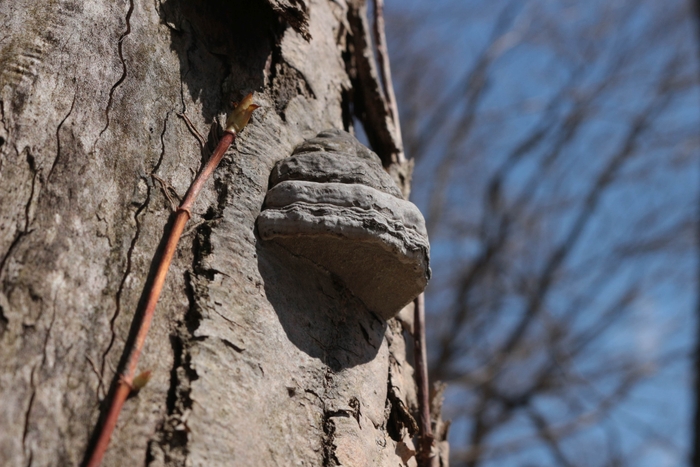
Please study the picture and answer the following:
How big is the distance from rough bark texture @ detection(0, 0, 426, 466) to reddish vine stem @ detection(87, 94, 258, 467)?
0.02 m

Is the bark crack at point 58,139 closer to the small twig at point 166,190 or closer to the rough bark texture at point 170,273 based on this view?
the rough bark texture at point 170,273

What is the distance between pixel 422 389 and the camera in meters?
1.92

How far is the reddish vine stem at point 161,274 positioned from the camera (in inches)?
38.1

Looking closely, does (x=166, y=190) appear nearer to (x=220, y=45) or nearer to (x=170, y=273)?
(x=170, y=273)

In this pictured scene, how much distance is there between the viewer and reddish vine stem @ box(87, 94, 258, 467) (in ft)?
3.17

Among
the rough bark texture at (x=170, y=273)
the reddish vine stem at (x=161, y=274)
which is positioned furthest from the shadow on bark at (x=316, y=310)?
the reddish vine stem at (x=161, y=274)

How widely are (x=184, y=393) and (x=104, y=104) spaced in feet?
1.84

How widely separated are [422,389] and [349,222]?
0.79 metres

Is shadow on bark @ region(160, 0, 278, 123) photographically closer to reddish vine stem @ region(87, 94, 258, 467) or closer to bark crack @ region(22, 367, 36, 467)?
reddish vine stem @ region(87, 94, 258, 467)

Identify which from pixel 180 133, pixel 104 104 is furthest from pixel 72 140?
pixel 180 133

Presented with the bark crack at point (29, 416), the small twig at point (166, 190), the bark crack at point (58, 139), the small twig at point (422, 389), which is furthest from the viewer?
the small twig at point (422, 389)

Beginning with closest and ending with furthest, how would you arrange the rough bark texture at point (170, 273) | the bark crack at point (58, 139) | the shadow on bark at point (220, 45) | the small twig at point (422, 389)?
1. the rough bark texture at point (170, 273)
2. the bark crack at point (58, 139)
3. the shadow on bark at point (220, 45)
4. the small twig at point (422, 389)

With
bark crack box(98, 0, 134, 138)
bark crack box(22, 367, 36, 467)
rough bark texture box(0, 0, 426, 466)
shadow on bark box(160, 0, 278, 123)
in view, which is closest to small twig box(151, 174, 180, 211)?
rough bark texture box(0, 0, 426, 466)

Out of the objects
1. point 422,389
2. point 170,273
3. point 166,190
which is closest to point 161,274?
point 170,273
